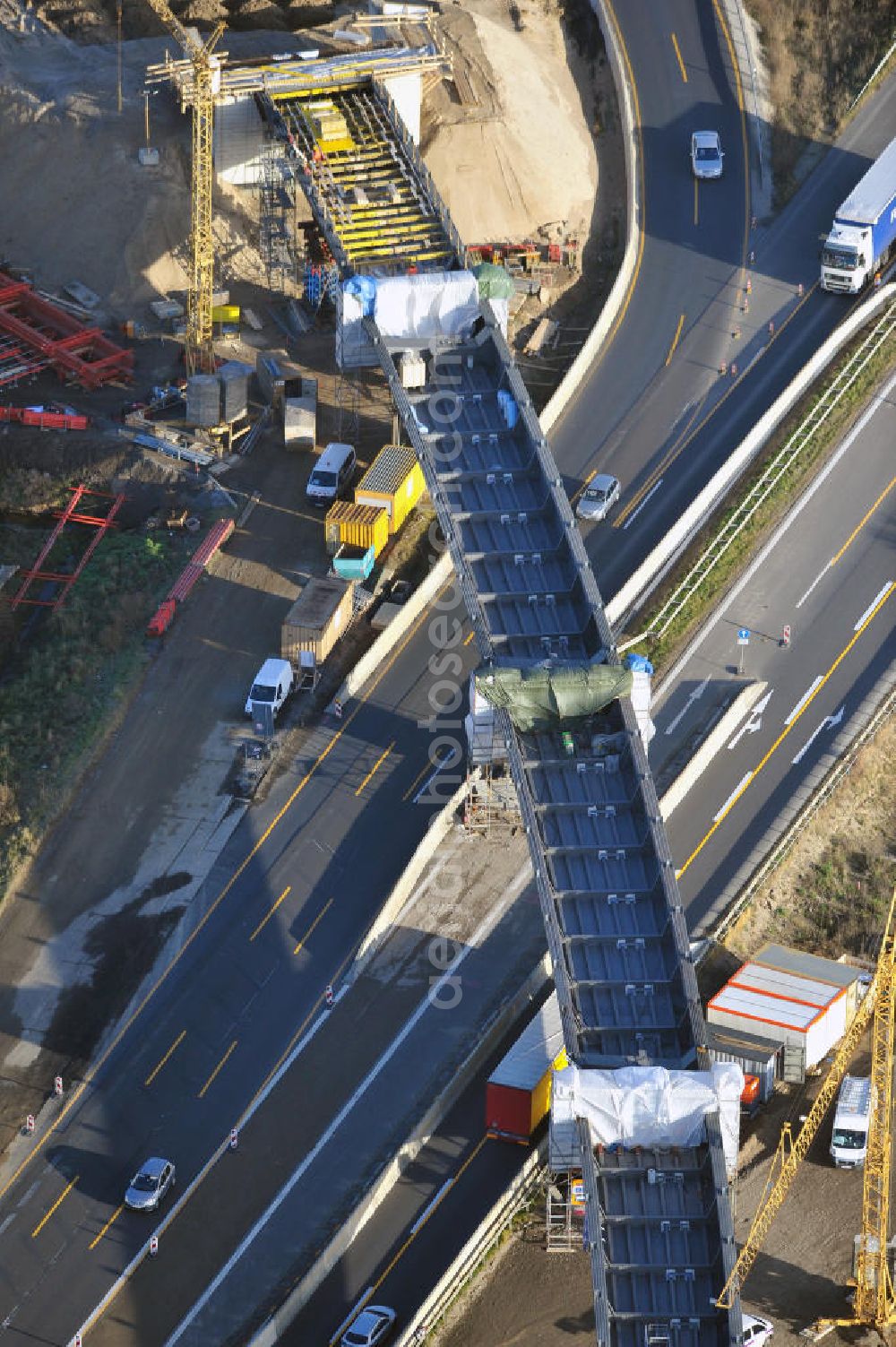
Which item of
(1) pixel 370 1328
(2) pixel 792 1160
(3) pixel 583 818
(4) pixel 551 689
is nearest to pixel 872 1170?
(2) pixel 792 1160

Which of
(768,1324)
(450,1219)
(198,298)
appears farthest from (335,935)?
(198,298)

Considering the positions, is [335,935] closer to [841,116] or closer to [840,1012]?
[840,1012]

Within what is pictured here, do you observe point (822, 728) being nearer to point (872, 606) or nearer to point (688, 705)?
point (688, 705)

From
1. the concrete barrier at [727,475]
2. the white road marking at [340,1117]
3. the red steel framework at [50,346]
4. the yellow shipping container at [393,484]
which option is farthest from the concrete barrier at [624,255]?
the white road marking at [340,1117]

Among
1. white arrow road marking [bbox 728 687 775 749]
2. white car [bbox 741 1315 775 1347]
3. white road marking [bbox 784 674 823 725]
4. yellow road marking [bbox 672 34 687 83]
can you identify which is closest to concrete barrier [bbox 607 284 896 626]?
white arrow road marking [bbox 728 687 775 749]

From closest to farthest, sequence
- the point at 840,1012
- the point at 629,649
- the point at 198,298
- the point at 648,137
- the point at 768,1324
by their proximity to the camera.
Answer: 1. the point at 768,1324
2. the point at 840,1012
3. the point at 629,649
4. the point at 198,298
5. the point at 648,137

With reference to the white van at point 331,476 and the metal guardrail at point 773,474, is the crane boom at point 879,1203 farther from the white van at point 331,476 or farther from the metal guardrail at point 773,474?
the white van at point 331,476
